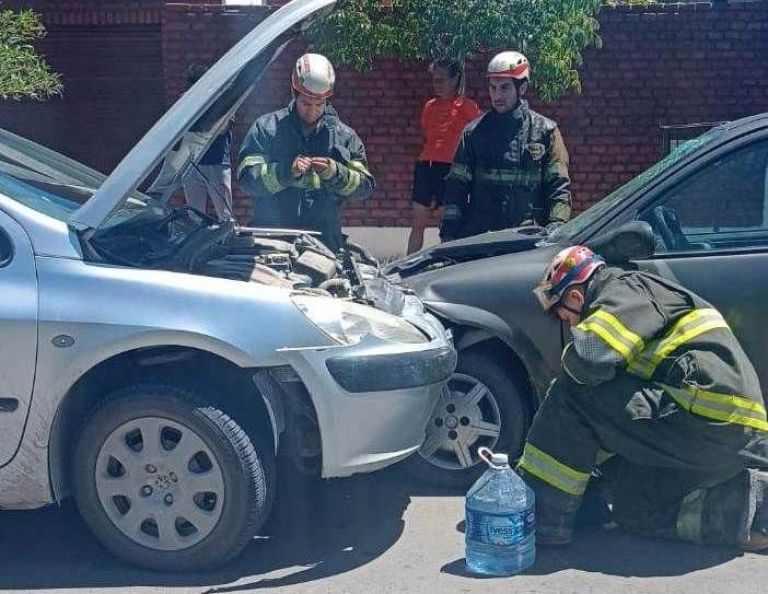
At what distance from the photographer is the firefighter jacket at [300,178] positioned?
6055 mm

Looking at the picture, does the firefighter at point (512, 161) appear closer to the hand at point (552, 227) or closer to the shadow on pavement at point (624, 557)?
the hand at point (552, 227)

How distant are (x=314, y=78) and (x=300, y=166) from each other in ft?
1.45

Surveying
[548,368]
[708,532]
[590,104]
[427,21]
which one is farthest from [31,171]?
[590,104]

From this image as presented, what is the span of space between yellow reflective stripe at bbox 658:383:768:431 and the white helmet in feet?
8.07

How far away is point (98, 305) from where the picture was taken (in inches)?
166

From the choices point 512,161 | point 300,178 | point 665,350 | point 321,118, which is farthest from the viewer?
point 512,161

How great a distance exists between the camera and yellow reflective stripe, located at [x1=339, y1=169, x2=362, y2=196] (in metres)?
6.13

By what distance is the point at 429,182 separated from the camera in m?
9.00

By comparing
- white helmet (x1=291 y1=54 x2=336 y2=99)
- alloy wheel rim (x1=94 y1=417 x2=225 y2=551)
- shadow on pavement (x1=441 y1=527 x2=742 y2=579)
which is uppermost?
white helmet (x1=291 y1=54 x2=336 y2=99)

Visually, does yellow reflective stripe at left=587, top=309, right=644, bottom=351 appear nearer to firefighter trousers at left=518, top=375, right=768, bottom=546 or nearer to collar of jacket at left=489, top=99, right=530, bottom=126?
firefighter trousers at left=518, top=375, right=768, bottom=546

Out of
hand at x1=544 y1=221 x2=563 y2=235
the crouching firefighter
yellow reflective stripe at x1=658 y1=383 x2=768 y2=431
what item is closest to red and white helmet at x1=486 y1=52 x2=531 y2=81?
hand at x1=544 y1=221 x2=563 y2=235

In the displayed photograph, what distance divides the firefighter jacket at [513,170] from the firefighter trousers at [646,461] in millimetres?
2120

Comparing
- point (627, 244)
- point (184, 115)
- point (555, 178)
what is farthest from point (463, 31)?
point (184, 115)

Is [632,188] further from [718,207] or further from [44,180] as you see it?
[44,180]
